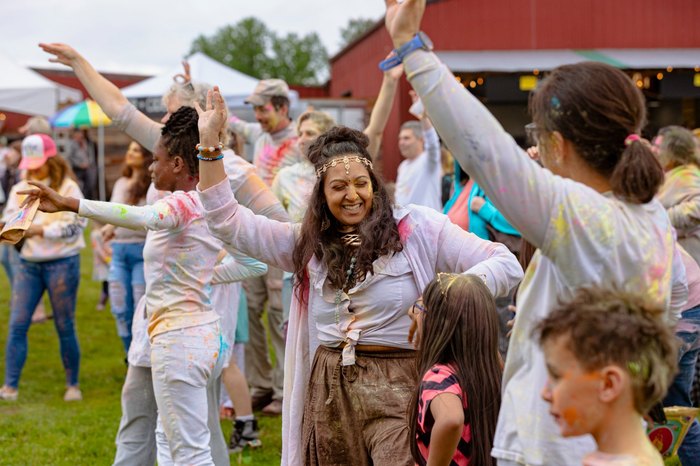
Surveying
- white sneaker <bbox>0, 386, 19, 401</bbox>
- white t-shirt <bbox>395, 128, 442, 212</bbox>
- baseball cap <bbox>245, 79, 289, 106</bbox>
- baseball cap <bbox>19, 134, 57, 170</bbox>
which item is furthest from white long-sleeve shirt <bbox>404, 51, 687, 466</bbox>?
white sneaker <bbox>0, 386, 19, 401</bbox>

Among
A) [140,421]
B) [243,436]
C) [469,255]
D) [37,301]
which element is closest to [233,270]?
[140,421]

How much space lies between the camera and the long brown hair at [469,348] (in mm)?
2982

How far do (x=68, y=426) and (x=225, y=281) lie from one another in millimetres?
2894

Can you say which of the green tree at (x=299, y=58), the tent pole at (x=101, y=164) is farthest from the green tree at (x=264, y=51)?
the tent pole at (x=101, y=164)

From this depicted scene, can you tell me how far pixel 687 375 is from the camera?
4793mm

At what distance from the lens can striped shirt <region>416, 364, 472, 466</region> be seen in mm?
2936

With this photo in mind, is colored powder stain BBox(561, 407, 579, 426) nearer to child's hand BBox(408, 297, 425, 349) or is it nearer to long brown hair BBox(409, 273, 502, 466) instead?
long brown hair BBox(409, 273, 502, 466)

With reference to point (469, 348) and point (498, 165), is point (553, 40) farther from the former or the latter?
point (498, 165)

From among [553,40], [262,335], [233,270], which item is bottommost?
[262,335]

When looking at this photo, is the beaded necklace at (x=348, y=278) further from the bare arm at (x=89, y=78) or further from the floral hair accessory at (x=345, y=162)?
the bare arm at (x=89, y=78)

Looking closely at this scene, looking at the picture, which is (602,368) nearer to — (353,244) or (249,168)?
(353,244)

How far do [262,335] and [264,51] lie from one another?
4954 cm

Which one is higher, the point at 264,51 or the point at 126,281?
the point at 264,51

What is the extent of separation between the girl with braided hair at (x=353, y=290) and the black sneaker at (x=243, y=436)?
250 cm
